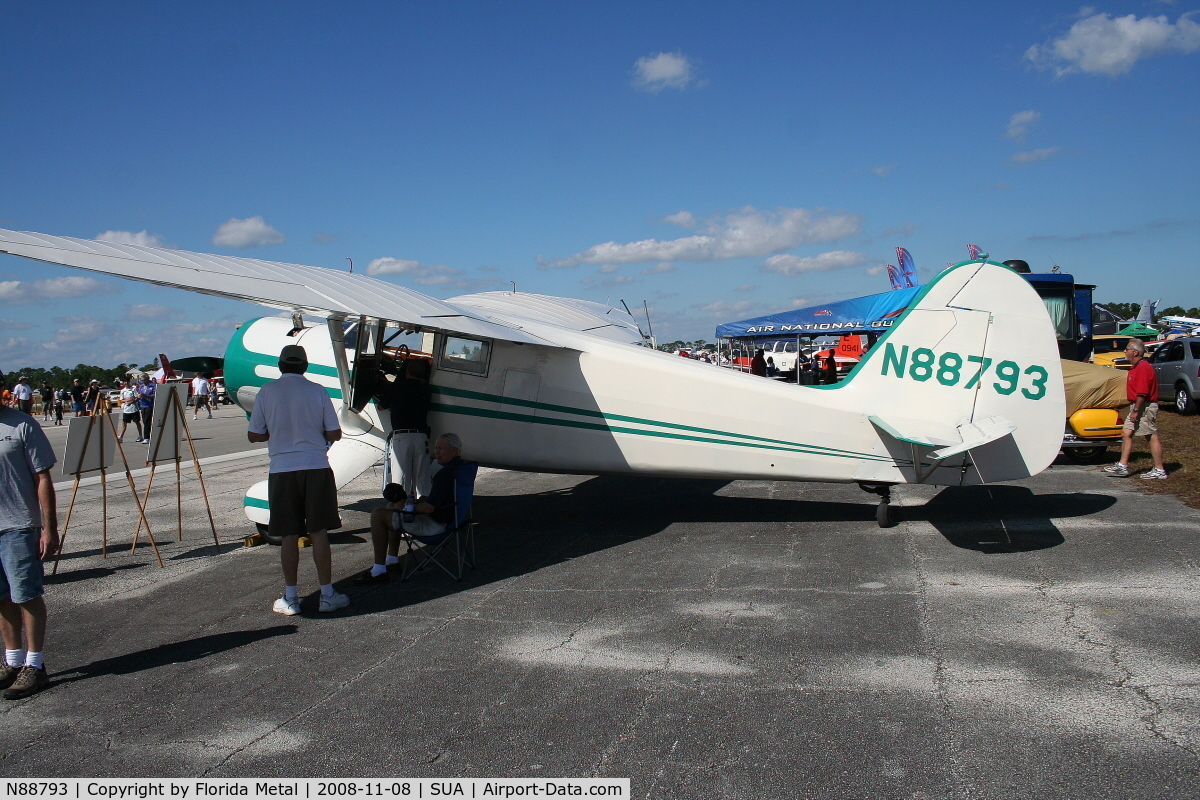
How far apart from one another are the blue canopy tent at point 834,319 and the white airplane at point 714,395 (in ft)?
61.7

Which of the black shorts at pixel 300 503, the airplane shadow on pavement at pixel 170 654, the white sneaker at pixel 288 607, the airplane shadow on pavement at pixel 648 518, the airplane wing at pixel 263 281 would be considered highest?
the airplane wing at pixel 263 281

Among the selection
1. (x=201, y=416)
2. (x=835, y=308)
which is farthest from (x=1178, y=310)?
(x=201, y=416)

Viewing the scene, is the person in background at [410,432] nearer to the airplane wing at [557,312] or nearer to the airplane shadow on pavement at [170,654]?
the airplane wing at [557,312]

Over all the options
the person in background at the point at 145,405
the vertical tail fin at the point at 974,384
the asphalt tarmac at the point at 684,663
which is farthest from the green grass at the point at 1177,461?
the person in background at the point at 145,405

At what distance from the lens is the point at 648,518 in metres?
8.49

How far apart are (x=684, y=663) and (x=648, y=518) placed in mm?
4114

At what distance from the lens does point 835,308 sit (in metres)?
30.3

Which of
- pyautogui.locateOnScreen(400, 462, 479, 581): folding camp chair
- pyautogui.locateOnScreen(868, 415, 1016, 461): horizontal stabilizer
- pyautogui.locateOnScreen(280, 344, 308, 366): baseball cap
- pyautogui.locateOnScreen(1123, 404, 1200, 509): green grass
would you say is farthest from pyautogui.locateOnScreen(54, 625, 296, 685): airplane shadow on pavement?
pyautogui.locateOnScreen(1123, 404, 1200, 509): green grass

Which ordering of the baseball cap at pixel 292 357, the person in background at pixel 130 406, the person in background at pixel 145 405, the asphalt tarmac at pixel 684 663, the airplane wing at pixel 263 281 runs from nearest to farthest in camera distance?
the asphalt tarmac at pixel 684 663 → the airplane wing at pixel 263 281 → the baseball cap at pixel 292 357 → the person in background at pixel 145 405 → the person in background at pixel 130 406

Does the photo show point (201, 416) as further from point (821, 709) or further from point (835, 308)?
point (821, 709)

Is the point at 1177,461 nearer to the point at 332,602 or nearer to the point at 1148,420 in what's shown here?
the point at 1148,420

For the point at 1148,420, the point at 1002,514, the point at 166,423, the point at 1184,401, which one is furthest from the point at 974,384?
the point at 1184,401

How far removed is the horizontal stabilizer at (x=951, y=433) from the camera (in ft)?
21.1

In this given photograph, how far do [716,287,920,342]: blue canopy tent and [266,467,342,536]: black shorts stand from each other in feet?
74.0
